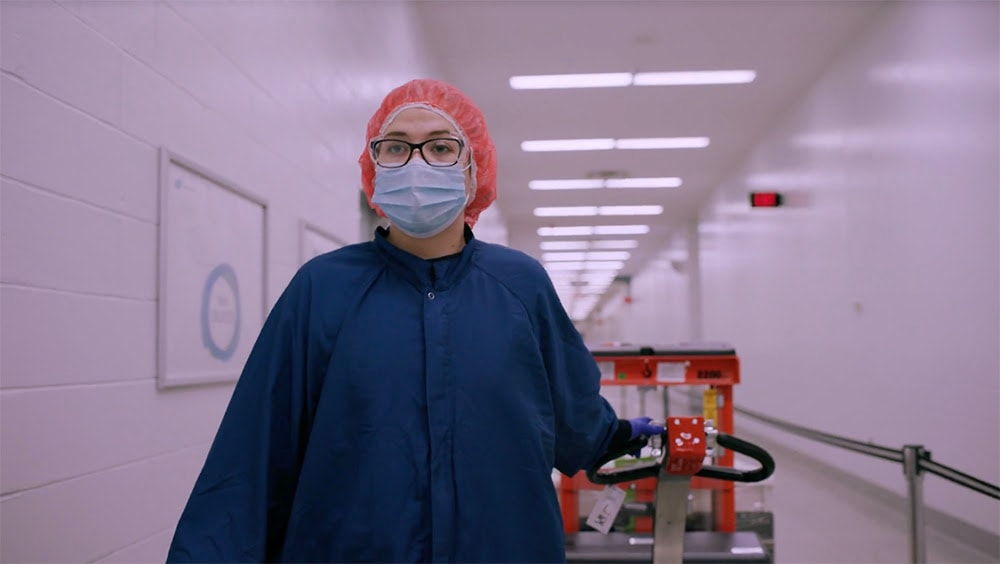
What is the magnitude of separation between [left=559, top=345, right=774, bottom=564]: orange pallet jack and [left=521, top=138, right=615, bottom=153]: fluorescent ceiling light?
6.17 metres

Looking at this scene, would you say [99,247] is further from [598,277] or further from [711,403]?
[598,277]

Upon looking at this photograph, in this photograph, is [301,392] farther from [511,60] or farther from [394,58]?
[511,60]

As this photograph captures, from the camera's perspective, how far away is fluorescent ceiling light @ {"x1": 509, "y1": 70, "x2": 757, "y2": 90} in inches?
255

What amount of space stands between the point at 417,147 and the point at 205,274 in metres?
0.99

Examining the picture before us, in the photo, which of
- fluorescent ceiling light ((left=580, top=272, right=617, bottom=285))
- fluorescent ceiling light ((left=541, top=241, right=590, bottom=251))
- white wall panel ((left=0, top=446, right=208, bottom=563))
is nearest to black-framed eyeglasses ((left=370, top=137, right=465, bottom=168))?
white wall panel ((left=0, top=446, right=208, bottom=563))

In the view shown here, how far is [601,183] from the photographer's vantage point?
10.3 m

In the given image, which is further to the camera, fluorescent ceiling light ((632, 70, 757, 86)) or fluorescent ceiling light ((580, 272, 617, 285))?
fluorescent ceiling light ((580, 272, 617, 285))

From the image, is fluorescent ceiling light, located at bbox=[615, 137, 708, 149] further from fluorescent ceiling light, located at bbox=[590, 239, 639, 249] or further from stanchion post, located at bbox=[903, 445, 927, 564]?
fluorescent ceiling light, located at bbox=[590, 239, 639, 249]

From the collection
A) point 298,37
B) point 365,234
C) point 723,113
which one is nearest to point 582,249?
point 723,113

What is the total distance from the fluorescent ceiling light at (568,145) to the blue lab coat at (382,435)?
7.46 meters

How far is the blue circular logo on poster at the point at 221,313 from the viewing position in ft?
6.65

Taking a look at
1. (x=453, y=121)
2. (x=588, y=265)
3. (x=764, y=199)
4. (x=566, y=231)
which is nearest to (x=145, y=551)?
(x=453, y=121)

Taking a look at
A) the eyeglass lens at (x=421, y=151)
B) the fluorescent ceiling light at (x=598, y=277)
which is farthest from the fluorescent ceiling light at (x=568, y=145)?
the fluorescent ceiling light at (x=598, y=277)

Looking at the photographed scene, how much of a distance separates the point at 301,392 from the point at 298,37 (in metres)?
2.04
